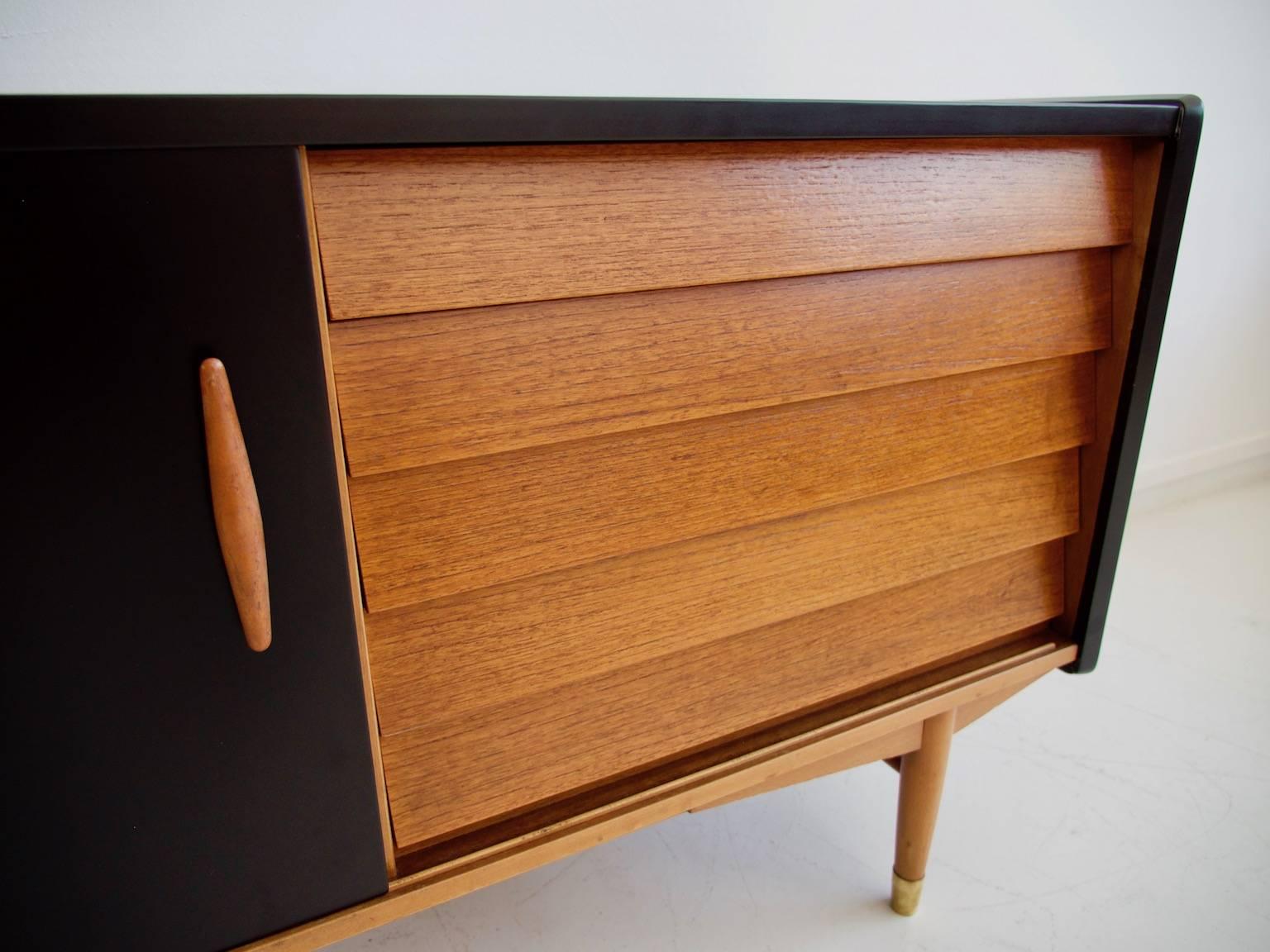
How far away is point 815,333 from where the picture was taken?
2.21ft

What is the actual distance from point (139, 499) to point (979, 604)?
0.70 metres

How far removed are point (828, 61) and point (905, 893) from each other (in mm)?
1129

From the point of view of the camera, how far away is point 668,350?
618mm

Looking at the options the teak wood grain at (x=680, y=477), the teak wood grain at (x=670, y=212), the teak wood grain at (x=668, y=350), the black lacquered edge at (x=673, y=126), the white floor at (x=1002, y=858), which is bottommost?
the white floor at (x=1002, y=858)

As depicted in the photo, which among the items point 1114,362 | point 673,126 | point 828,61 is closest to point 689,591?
point 673,126

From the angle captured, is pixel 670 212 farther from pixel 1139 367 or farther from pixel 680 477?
pixel 1139 367

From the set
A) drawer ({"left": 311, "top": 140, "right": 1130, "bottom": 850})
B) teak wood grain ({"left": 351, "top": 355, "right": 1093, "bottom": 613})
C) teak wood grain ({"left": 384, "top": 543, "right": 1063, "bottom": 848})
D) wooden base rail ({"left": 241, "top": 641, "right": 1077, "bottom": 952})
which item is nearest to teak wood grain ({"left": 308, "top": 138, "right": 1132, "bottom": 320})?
drawer ({"left": 311, "top": 140, "right": 1130, "bottom": 850})

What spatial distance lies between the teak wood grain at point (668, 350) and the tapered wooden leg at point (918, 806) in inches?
15.2

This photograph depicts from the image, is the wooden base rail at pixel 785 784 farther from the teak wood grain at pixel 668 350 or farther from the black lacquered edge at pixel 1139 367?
the teak wood grain at pixel 668 350

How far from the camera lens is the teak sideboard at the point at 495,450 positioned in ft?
1.54

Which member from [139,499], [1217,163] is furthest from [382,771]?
[1217,163]

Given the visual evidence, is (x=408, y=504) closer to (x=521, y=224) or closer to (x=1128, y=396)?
(x=521, y=224)

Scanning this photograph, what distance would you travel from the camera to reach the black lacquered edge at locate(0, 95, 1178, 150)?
0.43 meters

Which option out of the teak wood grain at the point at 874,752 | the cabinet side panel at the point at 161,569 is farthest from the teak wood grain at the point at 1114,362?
the cabinet side panel at the point at 161,569
